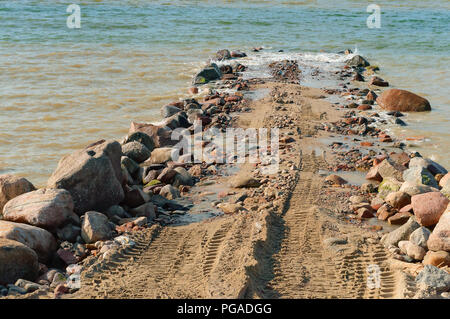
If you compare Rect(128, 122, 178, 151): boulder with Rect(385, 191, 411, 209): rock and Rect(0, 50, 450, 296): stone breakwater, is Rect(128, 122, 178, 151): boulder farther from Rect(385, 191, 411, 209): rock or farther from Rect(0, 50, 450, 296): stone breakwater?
Rect(385, 191, 411, 209): rock

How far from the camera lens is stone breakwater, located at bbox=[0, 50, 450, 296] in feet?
17.6

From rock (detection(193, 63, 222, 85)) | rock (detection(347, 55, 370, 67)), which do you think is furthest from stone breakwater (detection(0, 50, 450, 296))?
rock (detection(347, 55, 370, 67))

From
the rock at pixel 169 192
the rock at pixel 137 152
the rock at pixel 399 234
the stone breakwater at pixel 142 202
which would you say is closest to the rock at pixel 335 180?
the stone breakwater at pixel 142 202

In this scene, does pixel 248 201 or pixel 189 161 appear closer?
pixel 248 201

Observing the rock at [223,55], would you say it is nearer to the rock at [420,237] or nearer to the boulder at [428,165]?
the boulder at [428,165]

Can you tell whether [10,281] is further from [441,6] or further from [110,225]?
[441,6]

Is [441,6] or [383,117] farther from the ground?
[441,6]

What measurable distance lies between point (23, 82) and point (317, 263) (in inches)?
435

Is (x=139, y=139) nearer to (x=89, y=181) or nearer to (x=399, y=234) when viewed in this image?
(x=89, y=181)

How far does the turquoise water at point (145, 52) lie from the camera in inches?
425

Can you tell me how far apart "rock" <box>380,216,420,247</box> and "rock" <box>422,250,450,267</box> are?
45 cm
